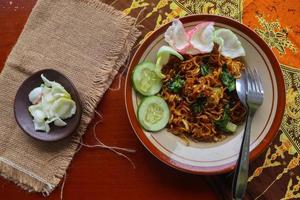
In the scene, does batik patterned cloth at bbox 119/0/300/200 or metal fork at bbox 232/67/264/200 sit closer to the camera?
metal fork at bbox 232/67/264/200

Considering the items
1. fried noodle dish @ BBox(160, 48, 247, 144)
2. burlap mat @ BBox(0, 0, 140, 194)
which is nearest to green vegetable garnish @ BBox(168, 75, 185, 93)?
fried noodle dish @ BBox(160, 48, 247, 144)

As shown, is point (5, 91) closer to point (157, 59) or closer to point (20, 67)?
point (20, 67)

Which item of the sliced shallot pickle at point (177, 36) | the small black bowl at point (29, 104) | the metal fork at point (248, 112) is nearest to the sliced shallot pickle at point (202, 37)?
the sliced shallot pickle at point (177, 36)

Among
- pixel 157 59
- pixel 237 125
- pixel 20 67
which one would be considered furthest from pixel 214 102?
pixel 20 67

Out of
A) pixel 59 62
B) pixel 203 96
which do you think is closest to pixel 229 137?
pixel 203 96

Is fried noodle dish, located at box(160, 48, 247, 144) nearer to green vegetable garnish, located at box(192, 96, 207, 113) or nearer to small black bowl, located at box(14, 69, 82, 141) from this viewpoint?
green vegetable garnish, located at box(192, 96, 207, 113)

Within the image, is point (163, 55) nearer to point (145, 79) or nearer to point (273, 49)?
point (145, 79)
